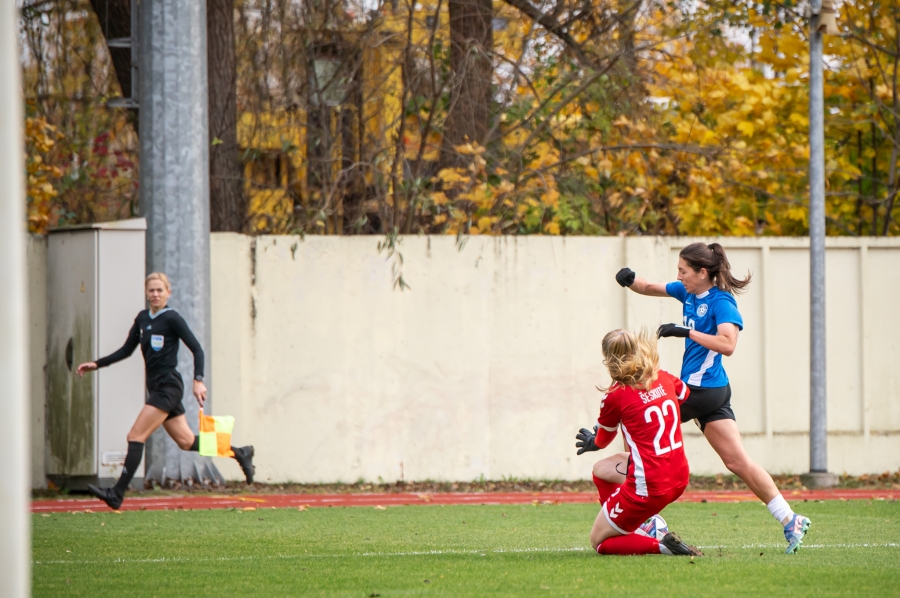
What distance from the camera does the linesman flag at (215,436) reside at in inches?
408

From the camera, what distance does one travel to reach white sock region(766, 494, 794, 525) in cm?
676

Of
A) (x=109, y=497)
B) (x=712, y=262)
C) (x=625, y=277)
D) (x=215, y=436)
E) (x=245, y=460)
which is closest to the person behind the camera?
(x=712, y=262)

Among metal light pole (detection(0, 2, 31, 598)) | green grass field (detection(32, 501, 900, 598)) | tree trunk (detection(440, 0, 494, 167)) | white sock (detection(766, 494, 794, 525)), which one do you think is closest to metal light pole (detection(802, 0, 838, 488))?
green grass field (detection(32, 501, 900, 598))

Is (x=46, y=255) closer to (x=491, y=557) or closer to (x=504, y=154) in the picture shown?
(x=504, y=154)

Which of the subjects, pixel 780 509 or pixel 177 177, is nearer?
pixel 780 509

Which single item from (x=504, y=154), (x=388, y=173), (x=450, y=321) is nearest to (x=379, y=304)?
(x=450, y=321)

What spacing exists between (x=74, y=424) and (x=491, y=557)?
620 centimetres

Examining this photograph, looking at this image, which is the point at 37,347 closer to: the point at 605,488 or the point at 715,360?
the point at 605,488

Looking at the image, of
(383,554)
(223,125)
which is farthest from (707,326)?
(223,125)

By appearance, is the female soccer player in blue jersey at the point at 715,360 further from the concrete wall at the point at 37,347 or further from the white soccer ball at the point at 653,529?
the concrete wall at the point at 37,347

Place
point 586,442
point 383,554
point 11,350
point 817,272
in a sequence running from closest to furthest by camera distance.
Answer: point 11,350
point 586,442
point 383,554
point 817,272

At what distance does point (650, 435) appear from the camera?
6.36 metres

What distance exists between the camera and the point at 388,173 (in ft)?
45.2

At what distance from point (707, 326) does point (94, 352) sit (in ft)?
21.5
